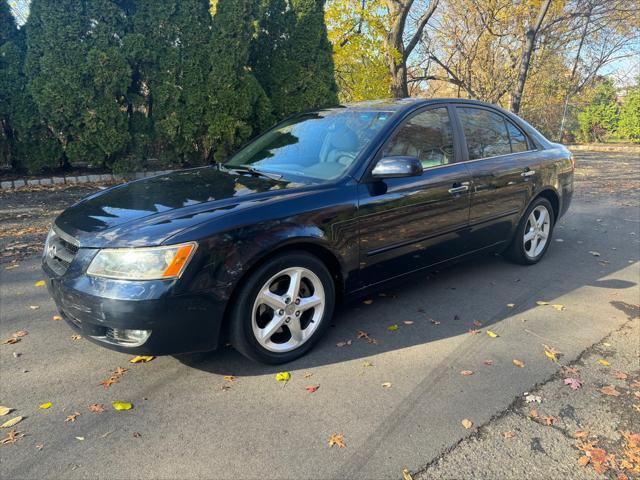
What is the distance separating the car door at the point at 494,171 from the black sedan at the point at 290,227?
0.06 feet


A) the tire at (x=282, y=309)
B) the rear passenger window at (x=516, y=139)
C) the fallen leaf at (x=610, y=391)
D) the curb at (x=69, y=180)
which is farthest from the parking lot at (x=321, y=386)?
the curb at (x=69, y=180)

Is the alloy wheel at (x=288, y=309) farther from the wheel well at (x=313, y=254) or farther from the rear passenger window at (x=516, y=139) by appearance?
the rear passenger window at (x=516, y=139)

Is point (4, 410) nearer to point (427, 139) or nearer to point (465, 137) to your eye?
point (427, 139)

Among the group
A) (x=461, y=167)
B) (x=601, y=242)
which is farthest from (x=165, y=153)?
(x=601, y=242)

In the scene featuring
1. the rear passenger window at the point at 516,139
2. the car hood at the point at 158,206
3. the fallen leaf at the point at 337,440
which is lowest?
the fallen leaf at the point at 337,440

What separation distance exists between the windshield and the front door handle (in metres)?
0.79

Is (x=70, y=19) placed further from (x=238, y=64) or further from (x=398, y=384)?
(x=398, y=384)

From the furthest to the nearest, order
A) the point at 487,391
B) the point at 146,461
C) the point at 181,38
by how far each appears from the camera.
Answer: the point at 181,38 < the point at 487,391 < the point at 146,461

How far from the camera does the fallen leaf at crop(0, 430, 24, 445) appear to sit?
2.30m

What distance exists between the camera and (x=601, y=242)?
6.04m

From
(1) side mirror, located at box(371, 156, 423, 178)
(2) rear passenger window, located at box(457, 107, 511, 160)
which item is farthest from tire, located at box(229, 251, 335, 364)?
(2) rear passenger window, located at box(457, 107, 511, 160)

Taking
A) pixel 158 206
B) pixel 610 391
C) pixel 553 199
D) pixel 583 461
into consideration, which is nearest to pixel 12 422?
pixel 158 206

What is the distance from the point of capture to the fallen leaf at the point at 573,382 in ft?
9.22

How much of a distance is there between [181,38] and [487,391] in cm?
851
